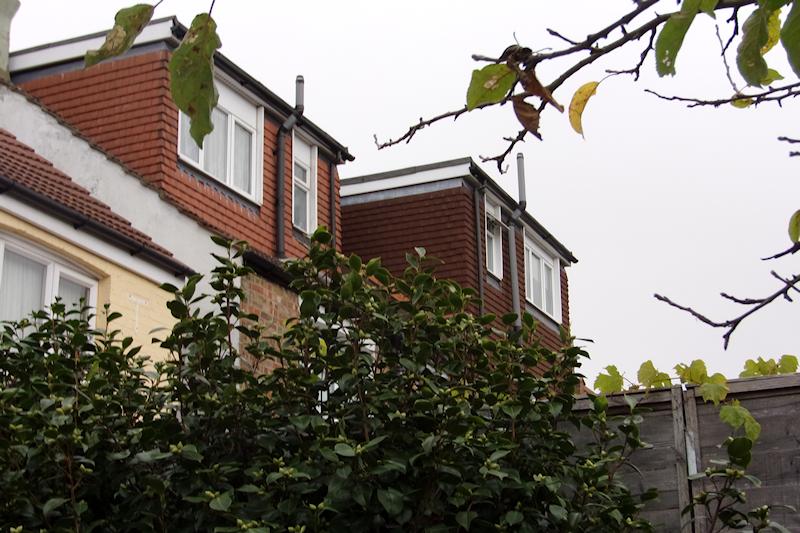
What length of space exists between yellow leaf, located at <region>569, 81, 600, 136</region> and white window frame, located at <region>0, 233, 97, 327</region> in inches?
372

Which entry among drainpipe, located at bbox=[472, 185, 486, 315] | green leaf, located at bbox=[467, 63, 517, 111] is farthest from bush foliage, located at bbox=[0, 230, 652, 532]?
drainpipe, located at bbox=[472, 185, 486, 315]

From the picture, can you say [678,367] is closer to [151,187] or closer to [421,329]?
[421,329]

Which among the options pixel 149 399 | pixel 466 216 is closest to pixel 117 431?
pixel 149 399

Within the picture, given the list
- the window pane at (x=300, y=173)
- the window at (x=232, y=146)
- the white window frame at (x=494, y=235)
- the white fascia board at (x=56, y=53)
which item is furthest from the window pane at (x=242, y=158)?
the white window frame at (x=494, y=235)

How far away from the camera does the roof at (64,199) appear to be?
37.6 feet

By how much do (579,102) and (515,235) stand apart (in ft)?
74.4

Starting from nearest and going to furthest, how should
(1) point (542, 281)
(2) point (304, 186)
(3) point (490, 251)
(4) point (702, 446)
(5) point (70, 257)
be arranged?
1. (4) point (702, 446)
2. (5) point (70, 257)
3. (2) point (304, 186)
4. (3) point (490, 251)
5. (1) point (542, 281)

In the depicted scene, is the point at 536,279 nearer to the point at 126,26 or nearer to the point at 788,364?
the point at 788,364

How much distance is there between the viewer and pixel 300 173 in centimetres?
1877

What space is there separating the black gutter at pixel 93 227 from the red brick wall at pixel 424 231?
30.6 ft

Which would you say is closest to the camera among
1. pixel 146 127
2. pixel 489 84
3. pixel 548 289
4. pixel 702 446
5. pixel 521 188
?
pixel 489 84

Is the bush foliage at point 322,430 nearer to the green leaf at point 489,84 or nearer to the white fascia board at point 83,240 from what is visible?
the green leaf at point 489,84

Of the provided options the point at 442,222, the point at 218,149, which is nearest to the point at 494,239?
the point at 442,222

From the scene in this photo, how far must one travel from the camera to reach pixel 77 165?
14750 mm
